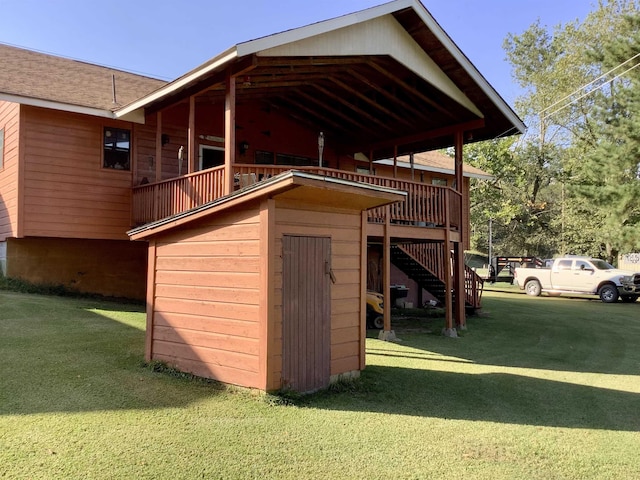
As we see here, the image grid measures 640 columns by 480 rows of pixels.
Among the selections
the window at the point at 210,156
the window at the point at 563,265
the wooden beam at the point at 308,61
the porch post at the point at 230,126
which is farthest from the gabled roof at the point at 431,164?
the porch post at the point at 230,126

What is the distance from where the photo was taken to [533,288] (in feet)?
73.3

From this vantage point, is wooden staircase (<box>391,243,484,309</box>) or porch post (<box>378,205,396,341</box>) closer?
porch post (<box>378,205,396,341</box>)

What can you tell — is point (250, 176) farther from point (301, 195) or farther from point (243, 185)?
point (301, 195)

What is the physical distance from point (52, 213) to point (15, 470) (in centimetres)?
831

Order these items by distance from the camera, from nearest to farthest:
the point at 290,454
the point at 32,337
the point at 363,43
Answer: the point at 290,454
the point at 32,337
the point at 363,43

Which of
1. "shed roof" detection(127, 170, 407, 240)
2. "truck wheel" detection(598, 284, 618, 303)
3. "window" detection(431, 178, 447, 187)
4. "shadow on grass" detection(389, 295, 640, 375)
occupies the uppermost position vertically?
"window" detection(431, 178, 447, 187)

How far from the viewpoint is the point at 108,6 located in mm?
22531

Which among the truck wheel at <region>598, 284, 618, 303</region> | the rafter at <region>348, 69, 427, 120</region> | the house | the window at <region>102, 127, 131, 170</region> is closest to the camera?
the house

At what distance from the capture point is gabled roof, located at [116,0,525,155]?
27.3ft

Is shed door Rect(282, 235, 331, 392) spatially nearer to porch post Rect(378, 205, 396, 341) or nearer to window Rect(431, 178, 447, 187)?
porch post Rect(378, 205, 396, 341)

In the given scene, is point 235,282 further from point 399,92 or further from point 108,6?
point 108,6

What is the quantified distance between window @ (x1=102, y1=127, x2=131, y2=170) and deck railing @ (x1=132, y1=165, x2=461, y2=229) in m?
0.73

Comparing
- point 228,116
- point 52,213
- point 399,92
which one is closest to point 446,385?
point 228,116

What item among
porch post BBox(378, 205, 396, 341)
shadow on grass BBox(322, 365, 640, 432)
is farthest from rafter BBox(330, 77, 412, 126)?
shadow on grass BBox(322, 365, 640, 432)
